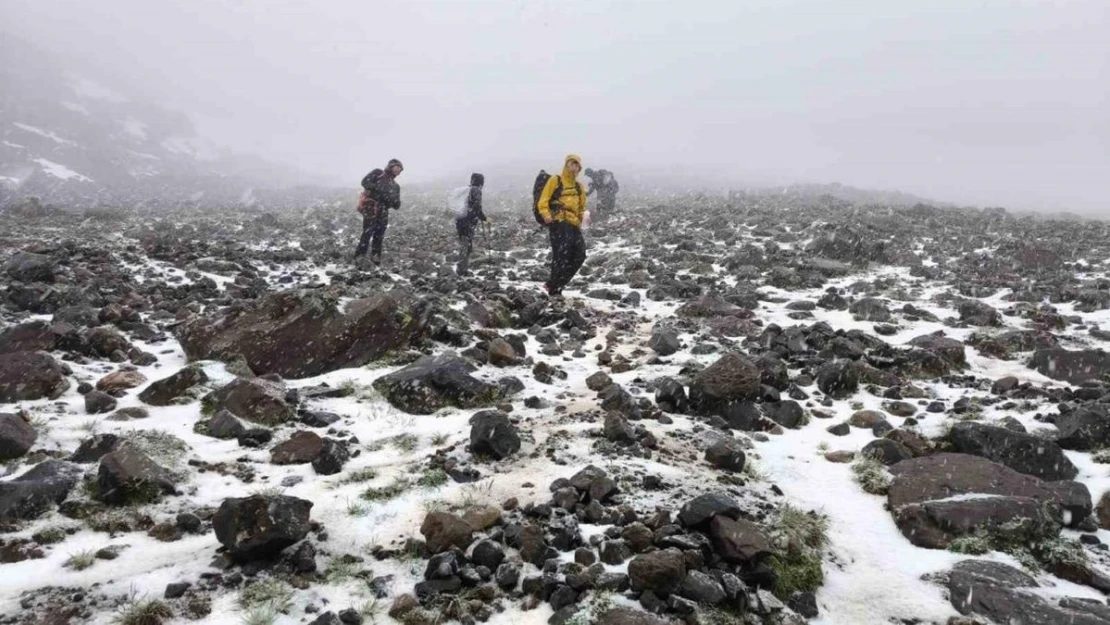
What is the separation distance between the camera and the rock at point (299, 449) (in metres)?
5.77

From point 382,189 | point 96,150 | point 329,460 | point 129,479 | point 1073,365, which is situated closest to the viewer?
point 129,479

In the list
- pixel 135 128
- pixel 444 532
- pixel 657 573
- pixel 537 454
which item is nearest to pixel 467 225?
pixel 537 454

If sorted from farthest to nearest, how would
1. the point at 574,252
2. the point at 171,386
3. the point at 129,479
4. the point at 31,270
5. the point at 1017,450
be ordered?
1. the point at 574,252
2. the point at 31,270
3. the point at 171,386
4. the point at 1017,450
5. the point at 129,479

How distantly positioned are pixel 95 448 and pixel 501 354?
4.58 metres

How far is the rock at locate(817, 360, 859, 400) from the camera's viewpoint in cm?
765

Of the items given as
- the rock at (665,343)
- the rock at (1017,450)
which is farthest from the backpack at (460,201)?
the rock at (1017,450)

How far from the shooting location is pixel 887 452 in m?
6.08

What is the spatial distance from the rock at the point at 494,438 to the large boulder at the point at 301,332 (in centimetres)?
301

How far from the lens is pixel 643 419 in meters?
6.85

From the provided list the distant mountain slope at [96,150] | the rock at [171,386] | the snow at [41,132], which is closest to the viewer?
the rock at [171,386]

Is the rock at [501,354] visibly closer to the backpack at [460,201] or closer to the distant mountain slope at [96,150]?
the backpack at [460,201]

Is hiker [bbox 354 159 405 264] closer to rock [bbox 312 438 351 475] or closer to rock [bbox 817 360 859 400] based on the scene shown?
rock [bbox 312 438 351 475]

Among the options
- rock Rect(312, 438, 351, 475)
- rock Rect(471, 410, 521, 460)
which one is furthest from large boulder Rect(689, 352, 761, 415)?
rock Rect(312, 438, 351, 475)

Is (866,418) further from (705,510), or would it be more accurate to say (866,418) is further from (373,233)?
(373,233)
